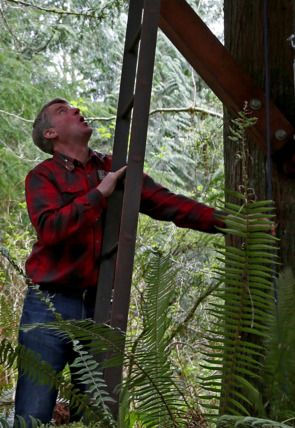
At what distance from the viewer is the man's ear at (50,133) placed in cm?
291

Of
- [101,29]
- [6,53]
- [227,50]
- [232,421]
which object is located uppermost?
[101,29]

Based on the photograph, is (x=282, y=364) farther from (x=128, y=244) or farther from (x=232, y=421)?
(x=128, y=244)

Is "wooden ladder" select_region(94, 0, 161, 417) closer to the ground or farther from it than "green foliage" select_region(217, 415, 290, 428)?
farther from it

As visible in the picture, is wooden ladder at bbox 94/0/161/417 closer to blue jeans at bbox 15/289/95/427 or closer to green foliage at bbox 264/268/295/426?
blue jeans at bbox 15/289/95/427

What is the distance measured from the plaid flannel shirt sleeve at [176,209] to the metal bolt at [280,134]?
0.38m

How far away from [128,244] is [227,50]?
116 centimetres

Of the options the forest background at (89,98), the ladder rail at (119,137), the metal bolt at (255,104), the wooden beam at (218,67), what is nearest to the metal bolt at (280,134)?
the wooden beam at (218,67)

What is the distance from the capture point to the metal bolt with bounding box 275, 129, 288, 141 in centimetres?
263

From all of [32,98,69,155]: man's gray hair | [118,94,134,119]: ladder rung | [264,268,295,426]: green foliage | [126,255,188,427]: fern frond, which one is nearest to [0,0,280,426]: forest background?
[32,98,69,155]: man's gray hair

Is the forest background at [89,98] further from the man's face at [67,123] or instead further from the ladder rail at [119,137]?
the ladder rail at [119,137]

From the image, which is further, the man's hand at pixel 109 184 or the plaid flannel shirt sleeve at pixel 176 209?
the plaid flannel shirt sleeve at pixel 176 209

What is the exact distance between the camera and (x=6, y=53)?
981 centimetres

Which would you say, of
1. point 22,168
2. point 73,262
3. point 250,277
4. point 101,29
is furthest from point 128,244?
point 101,29

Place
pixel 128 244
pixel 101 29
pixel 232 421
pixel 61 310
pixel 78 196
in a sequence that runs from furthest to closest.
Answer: pixel 101 29 → pixel 78 196 → pixel 61 310 → pixel 128 244 → pixel 232 421
